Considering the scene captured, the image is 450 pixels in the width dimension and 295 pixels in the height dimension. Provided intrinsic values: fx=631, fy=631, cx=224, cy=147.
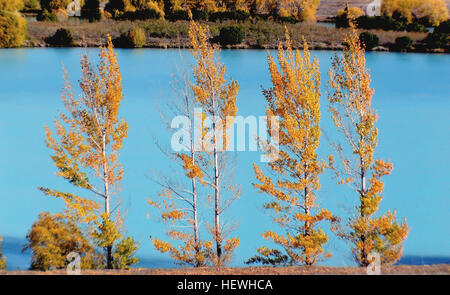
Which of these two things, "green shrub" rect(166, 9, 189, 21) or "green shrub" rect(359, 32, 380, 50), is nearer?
"green shrub" rect(359, 32, 380, 50)

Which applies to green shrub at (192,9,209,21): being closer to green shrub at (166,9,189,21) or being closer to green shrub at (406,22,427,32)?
green shrub at (166,9,189,21)

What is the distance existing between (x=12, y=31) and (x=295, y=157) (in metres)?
24.3

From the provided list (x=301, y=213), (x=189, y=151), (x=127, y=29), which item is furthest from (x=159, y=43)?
(x=301, y=213)

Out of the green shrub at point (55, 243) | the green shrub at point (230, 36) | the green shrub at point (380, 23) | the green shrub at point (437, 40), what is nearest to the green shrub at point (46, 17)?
the green shrub at point (230, 36)

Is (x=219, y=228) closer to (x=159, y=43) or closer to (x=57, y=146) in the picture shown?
(x=57, y=146)

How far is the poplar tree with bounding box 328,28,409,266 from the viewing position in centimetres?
1480

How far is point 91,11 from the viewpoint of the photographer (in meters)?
36.4

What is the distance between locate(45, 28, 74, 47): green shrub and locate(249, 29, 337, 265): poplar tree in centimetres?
2154

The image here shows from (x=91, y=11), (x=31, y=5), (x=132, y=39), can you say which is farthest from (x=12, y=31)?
(x=132, y=39)

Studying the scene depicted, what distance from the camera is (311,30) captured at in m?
33.8

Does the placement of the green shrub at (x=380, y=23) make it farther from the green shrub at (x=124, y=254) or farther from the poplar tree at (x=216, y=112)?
the green shrub at (x=124, y=254)

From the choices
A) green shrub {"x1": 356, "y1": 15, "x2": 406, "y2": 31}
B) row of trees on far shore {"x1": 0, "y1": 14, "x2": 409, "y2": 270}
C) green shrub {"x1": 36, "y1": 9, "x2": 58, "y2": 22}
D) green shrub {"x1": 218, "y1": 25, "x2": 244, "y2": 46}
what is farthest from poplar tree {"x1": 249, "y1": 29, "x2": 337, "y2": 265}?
green shrub {"x1": 36, "y1": 9, "x2": 58, "y2": 22}

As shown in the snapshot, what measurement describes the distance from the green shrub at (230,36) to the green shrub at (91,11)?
8.47 meters
